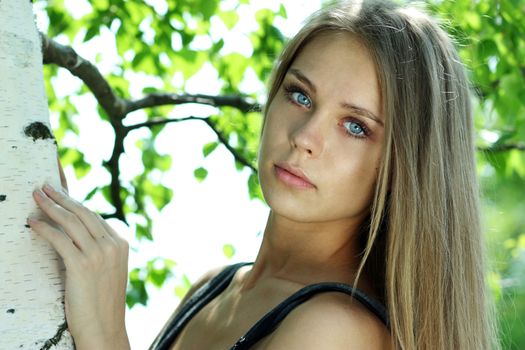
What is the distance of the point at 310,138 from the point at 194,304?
724 mm

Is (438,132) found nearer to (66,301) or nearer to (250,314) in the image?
(250,314)

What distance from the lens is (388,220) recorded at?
201 cm

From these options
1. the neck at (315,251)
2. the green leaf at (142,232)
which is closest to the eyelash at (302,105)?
the neck at (315,251)

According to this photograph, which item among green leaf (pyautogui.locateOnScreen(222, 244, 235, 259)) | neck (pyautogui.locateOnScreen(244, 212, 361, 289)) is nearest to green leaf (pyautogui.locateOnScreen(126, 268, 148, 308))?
green leaf (pyautogui.locateOnScreen(222, 244, 235, 259))

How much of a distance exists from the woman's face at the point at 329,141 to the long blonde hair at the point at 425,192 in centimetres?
3

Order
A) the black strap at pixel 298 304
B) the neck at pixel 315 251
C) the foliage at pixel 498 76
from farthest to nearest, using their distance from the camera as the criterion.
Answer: the foliage at pixel 498 76
the neck at pixel 315 251
the black strap at pixel 298 304

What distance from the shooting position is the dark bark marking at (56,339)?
57.1 inches

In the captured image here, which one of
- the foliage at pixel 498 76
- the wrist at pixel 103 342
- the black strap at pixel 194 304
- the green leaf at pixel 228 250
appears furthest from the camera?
the green leaf at pixel 228 250

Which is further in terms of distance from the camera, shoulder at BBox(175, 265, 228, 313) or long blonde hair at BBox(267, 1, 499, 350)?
shoulder at BBox(175, 265, 228, 313)

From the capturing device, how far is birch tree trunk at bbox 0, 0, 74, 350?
1.43 meters

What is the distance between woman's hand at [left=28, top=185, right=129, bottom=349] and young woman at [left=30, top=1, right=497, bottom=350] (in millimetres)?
341

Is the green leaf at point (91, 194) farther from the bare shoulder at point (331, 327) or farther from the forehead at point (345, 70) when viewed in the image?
the bare shoulder at point (331, 327)

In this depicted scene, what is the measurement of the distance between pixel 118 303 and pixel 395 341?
0.57 meters

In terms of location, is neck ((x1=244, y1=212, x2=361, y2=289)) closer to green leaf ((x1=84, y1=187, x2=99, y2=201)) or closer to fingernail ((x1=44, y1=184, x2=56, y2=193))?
fingernail ((x1=44, y1=184, x2=56, y2=193))
